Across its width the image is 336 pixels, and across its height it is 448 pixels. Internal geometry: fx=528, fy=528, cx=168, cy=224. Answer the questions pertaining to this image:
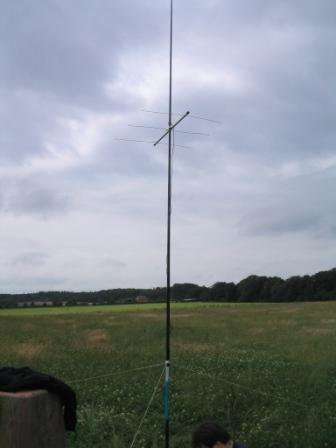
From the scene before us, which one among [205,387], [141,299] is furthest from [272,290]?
[205,387]

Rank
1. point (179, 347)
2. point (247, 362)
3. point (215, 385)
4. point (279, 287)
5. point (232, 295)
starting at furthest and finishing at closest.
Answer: point (279, 287) < point (232, 295) < point (179, 347) < point (247, 362) < point (215, 385)

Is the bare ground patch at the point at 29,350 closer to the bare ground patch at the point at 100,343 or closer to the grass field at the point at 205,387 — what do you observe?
the grass field at the point at 205,387

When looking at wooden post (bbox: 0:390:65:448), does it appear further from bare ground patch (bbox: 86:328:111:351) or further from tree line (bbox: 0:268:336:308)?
tree line (bbox: 0:268:336:308)

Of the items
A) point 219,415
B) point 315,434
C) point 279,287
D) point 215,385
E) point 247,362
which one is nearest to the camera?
point 315,434

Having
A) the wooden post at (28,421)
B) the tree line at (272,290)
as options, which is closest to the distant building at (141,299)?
the tree line at (272,290)

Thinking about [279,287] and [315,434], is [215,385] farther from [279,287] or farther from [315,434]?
[279,287]

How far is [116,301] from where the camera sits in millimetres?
64812

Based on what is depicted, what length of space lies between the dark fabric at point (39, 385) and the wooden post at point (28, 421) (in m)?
0.04

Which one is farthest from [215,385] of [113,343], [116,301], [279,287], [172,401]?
[279,287]

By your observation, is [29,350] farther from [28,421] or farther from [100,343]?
[28,421]

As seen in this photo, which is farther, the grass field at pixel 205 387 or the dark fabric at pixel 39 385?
the grass field at pixel 205 387

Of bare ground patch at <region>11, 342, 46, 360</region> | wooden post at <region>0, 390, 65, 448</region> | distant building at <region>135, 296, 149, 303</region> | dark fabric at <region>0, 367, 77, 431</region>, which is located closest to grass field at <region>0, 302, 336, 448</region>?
bare ground patch at <region>11, 342, 46, 360</region>

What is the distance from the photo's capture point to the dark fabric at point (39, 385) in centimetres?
310

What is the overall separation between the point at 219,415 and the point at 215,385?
1377 mm
